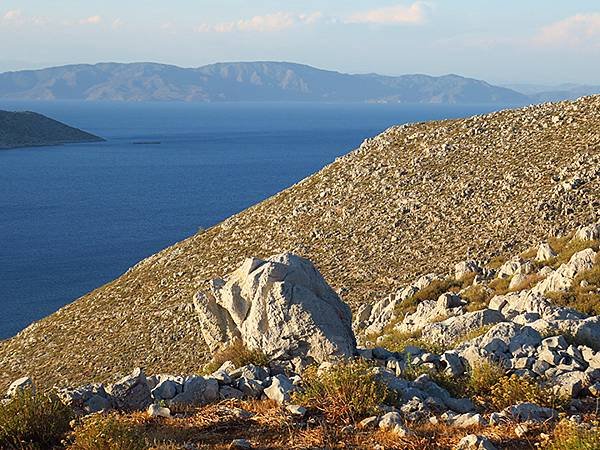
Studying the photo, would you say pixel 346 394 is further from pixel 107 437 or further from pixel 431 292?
pixel 431 292

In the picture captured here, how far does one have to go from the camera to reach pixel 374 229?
47125 mm

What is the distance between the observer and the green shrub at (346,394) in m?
11.9

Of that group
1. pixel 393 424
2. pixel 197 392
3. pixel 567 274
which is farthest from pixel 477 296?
pixel 393 424

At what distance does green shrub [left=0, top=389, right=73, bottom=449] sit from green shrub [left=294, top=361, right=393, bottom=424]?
12.9 ft

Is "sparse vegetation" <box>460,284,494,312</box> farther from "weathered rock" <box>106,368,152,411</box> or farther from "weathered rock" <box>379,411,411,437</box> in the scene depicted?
"weathered rock" <box>379,411,411,437</box>

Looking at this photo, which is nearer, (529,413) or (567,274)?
(529,413)

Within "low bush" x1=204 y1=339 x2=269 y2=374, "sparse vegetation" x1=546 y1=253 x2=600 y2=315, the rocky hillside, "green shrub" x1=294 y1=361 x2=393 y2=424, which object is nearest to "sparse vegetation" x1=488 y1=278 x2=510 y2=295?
"sparse vegetation" x1=546 y1=253 x2=600 y2=315

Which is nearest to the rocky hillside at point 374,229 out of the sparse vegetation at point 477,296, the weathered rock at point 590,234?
the weathered rock at point 590,234

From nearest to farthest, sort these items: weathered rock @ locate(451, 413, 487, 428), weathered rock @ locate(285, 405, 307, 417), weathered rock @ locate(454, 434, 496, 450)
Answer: weathered rock @ locate(454, 434, 496, 450) < weathered rock @ locate(451, 413, 487, 428) < weathered rock @ locate(285, 405, 307, 417)

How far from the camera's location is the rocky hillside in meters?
40.3

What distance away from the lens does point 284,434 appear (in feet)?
37.5

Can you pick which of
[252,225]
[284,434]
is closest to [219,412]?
[284,434]

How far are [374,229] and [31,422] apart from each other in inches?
1461

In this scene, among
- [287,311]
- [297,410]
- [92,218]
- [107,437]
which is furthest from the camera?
[92,218]
